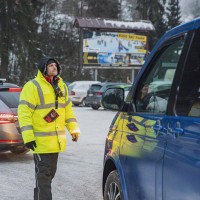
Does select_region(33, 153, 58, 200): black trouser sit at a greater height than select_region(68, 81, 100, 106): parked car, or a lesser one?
greater

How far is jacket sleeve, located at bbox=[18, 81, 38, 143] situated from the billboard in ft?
115

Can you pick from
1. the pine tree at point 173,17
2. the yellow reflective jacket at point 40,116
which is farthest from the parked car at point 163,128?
the pine tree at point 173,17

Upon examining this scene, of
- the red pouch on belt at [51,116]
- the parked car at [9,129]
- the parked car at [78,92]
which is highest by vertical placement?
the red pouch on belt at [51,116]

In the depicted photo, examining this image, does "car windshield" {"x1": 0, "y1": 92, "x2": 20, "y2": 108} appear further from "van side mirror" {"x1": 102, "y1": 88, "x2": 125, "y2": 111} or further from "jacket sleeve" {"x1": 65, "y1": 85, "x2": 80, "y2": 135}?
"van side mirror" {"x1": 102, "y1": 88, "x2": 125, "y2": 111}

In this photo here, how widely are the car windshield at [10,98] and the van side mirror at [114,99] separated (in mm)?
4830

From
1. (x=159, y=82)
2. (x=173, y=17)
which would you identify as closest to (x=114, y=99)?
(x=159, y=82)

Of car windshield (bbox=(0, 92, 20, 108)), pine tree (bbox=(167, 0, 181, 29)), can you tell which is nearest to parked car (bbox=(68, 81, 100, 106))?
car windshield (bbox=(0, 92, 20, 108))

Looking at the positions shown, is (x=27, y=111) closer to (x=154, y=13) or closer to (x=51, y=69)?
(x=51, y=69)

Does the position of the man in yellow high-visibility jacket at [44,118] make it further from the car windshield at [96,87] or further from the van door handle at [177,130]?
the car windshield at [96,87]

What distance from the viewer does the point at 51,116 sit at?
518 centimetres

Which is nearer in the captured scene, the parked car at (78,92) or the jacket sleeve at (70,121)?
the jacket sleeve at (70,121)

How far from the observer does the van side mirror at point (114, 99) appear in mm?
4466

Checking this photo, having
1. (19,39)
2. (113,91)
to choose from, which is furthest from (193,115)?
(19,39)

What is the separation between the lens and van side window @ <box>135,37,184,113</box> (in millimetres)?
3324
